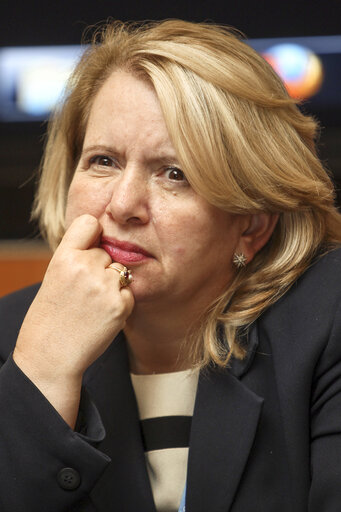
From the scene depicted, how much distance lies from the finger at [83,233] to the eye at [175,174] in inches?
7.3

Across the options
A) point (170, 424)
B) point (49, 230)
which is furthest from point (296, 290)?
point (49, 230)

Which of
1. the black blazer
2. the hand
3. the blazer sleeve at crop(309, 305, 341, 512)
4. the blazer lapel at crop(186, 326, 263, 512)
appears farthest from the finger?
the blazer sleeve at crop(309, 305, 341, 512)

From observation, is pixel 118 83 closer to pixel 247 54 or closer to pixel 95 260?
pixel 247 54

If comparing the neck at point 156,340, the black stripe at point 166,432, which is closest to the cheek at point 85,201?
the neck at point 156,340

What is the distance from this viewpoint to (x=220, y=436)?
162 centimetres

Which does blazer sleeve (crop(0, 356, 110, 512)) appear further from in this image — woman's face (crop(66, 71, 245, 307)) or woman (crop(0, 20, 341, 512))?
woman's face (crop(66, 71, 245, 307))

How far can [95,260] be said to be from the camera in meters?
1.62

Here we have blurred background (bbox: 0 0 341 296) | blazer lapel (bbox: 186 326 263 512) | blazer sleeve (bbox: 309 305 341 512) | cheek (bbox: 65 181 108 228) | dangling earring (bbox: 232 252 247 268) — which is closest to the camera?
blazer sleeve (bbox: 309 305 341 512)

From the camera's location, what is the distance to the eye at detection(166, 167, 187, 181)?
1.66 meters

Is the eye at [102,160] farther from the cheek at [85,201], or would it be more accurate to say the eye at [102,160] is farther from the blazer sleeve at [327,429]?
the blazer sleeve at [327,429]

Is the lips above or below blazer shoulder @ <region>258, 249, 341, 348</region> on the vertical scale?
above

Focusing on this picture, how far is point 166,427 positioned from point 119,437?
0.36 ft

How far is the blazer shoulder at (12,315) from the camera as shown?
5.92ft

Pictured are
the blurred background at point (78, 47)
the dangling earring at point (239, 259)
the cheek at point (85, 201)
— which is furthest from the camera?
the blurred background at point (78, 47)
